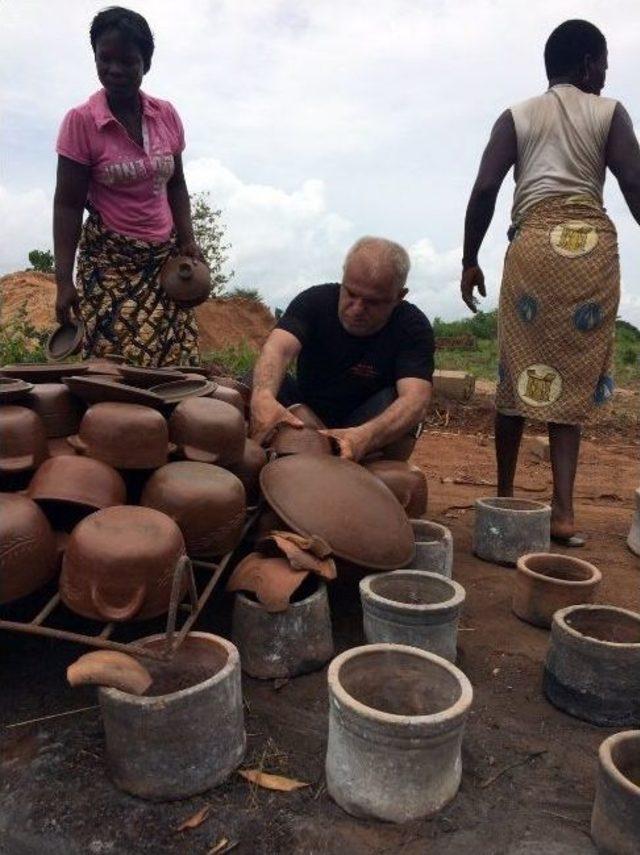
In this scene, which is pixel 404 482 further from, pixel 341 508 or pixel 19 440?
pixel 19 440

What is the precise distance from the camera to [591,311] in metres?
3.29

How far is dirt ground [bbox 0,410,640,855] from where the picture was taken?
155cm

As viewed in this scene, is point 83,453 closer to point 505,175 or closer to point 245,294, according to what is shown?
point 505,175

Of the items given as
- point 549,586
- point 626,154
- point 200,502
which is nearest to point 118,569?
point 200,502

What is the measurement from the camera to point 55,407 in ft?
7.74

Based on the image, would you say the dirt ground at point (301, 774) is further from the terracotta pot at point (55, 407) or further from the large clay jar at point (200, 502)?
the terracotta pot at point (55, 407)

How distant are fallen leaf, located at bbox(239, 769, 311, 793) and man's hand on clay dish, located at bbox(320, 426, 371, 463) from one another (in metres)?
1.32

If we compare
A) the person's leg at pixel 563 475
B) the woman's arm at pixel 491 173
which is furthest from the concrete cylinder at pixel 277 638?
the woman's arm at pixel 491 173

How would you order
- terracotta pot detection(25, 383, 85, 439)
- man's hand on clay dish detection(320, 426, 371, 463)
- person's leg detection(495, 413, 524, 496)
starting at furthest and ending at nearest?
person's leg detection(495, 413, 524, 496) → man's hand on clay dish detection(320, 426, 371, 463) → terracotta pot detection(25, 383, 85, 439)

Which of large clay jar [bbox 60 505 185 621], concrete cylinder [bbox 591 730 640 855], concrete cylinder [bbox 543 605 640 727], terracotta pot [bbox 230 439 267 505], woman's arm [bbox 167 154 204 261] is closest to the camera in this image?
concrete cylinder [bbox 591 730 640 855]

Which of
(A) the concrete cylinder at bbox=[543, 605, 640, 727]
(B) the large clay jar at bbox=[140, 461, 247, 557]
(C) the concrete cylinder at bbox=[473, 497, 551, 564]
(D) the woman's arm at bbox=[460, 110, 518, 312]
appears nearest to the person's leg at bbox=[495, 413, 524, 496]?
(C) the concrete cylinder at bbox=[473, 497, 551, 564]

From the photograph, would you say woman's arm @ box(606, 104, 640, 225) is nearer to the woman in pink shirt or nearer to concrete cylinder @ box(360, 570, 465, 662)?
concrete cylinder @ box(360, 570, 465, 662)

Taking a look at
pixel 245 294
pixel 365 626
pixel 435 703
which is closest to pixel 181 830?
pixel 435 703

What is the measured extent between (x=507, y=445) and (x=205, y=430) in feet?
6.17
